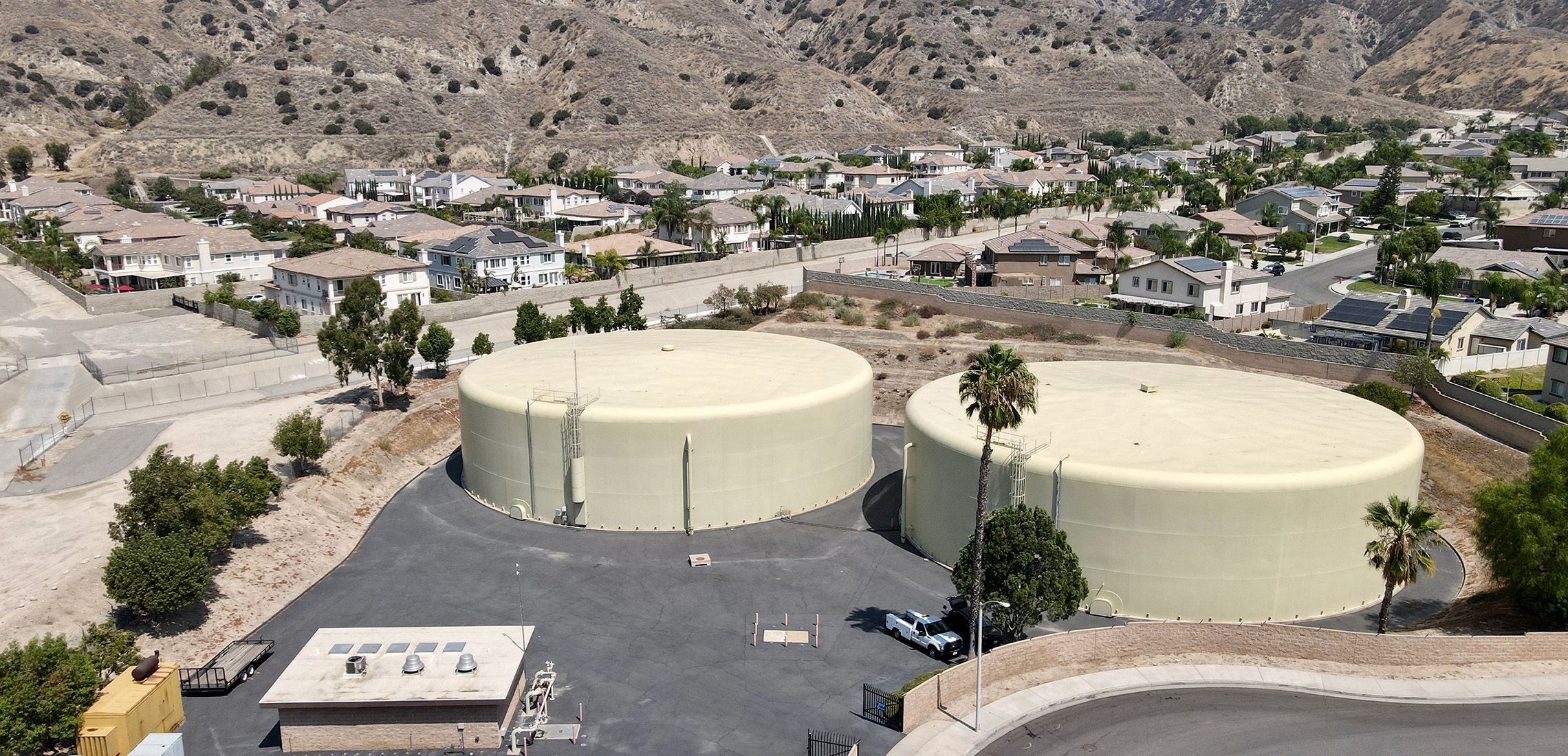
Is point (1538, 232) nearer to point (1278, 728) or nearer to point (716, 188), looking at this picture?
point (1278, 728)

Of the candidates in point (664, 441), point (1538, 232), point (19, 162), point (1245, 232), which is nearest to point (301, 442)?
point (664, 441)

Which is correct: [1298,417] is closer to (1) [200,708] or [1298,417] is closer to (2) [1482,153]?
(1) [200,708]

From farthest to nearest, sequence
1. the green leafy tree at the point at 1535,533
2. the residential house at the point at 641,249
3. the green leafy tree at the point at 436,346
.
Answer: the residential house at the point at 641,249 → the green leafy tree at the point at 436,346 → the green leafy tree at the point at 1535,533

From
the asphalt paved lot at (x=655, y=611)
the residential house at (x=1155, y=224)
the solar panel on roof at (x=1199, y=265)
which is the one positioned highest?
the residential house at (x=1155, y=224)

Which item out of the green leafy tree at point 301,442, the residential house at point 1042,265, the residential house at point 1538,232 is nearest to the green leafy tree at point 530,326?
the green leafy tree at point 301,442

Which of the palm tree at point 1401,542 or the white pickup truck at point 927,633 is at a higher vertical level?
the palm tree at point 1401,542

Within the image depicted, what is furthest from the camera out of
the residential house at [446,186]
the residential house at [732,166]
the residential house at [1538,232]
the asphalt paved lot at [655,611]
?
the residential house at [732,166]

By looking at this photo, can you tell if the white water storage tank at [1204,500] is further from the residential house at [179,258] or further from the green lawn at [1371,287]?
the residential house at [179,258]

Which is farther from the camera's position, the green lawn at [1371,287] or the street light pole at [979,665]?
the green lawn at [1371,287]
